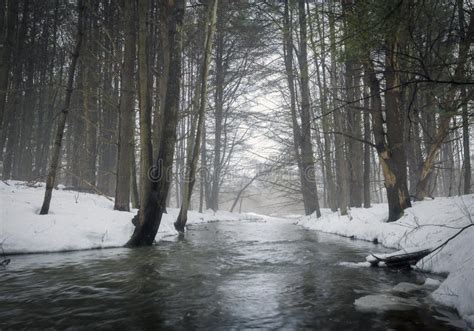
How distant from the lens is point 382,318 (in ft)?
9.93

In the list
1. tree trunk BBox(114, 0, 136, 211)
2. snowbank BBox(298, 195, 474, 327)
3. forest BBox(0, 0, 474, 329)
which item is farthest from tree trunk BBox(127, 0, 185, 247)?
snowbank BBox(298, 195, 474, 327)

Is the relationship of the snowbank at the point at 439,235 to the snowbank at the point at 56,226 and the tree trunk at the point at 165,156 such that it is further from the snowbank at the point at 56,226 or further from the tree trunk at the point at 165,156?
the snowbank at the point at 56,226

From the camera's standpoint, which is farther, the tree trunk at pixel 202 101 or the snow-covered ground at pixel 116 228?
the tree trunk at pixel 202 101

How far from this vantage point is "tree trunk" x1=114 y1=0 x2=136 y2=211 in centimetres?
1016

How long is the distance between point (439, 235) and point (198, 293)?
14.0 ft

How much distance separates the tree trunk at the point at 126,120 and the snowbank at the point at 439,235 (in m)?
7.42

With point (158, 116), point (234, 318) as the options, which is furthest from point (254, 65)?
point (234, 318)

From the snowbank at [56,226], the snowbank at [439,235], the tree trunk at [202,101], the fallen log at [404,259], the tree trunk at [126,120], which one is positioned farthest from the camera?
the tree trunk at [202,101]

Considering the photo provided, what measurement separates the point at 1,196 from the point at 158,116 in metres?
5.63

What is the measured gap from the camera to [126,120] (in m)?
10.2

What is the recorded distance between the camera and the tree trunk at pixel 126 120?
10164mm

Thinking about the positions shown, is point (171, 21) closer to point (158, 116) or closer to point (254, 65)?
point (158, 116)

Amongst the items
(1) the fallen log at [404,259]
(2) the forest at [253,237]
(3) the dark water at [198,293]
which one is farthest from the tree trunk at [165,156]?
(1) the fallen log at [404,259]

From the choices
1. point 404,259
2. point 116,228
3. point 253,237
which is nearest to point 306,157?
point 253,237
